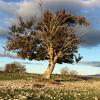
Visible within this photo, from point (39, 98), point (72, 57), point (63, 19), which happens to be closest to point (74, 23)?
point (63, 19)

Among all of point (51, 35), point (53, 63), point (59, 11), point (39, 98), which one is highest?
point (59, 11)

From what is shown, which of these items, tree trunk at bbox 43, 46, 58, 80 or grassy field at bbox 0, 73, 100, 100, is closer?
grassy field at bbox 0, 73, 100, 100

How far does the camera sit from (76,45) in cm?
6319

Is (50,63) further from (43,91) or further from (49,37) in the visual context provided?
(43,91)

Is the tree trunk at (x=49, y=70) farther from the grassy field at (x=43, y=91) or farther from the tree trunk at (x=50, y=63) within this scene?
the grassy field at (x=43, y=91)

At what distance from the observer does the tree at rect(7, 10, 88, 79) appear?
59.1 meters

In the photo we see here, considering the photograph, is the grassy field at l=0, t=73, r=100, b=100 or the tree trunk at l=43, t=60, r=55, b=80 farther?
the tree trunk at l=43, t=60, r=55, b=80

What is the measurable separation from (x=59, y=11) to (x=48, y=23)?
238 centimetres

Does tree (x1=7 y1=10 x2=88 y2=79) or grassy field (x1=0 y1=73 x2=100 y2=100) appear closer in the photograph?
grassy field (x1=0 y1=73 x2=100 y2=100)

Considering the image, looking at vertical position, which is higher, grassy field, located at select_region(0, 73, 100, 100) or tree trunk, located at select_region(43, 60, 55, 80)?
tree trunk, located at select_region(43, 60, 55, 80)

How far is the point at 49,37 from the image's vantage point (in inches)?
2301

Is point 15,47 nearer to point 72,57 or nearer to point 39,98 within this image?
point 72,57

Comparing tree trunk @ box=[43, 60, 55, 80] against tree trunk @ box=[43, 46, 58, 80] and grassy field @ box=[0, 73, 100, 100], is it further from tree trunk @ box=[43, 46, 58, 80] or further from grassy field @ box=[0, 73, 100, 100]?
grassy field @ box=[0, 73, 100, 100]

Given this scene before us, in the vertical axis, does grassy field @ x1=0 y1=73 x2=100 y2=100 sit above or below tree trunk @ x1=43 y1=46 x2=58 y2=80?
below
